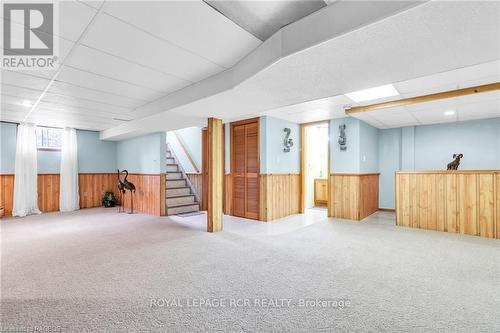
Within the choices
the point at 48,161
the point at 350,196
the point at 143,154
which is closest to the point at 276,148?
the point at 350,196

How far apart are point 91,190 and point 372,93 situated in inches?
328

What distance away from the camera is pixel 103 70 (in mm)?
3037

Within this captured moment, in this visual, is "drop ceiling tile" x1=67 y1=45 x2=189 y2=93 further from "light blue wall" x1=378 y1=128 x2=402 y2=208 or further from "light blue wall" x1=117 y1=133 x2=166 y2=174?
"light blue wall" x1=378 y1=128 x2=402 y2=208

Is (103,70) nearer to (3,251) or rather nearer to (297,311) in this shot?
(3,251)

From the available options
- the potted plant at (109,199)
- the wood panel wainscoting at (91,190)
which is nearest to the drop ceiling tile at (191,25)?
the wood panel wainscoting at (91,190)

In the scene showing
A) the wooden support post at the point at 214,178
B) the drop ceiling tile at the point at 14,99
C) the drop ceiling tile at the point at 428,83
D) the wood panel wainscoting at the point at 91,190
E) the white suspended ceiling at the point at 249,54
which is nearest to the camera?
the white suspended ceiling at the point at 249,54

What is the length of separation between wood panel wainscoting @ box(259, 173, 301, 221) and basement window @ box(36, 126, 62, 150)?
6340 mm

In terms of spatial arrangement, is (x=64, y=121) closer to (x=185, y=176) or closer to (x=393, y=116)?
(x=185, y=176)

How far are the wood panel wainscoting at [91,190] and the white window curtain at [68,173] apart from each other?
1.06ft

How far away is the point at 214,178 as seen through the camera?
4.65 metres

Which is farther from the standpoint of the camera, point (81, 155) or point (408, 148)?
point (81, 155)

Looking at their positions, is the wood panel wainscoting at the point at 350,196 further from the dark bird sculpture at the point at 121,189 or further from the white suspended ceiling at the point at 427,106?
the dark bird sculpture at the point at 121,189

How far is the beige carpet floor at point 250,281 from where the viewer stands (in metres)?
1.89

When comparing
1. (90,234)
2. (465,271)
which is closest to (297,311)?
(465,271)
